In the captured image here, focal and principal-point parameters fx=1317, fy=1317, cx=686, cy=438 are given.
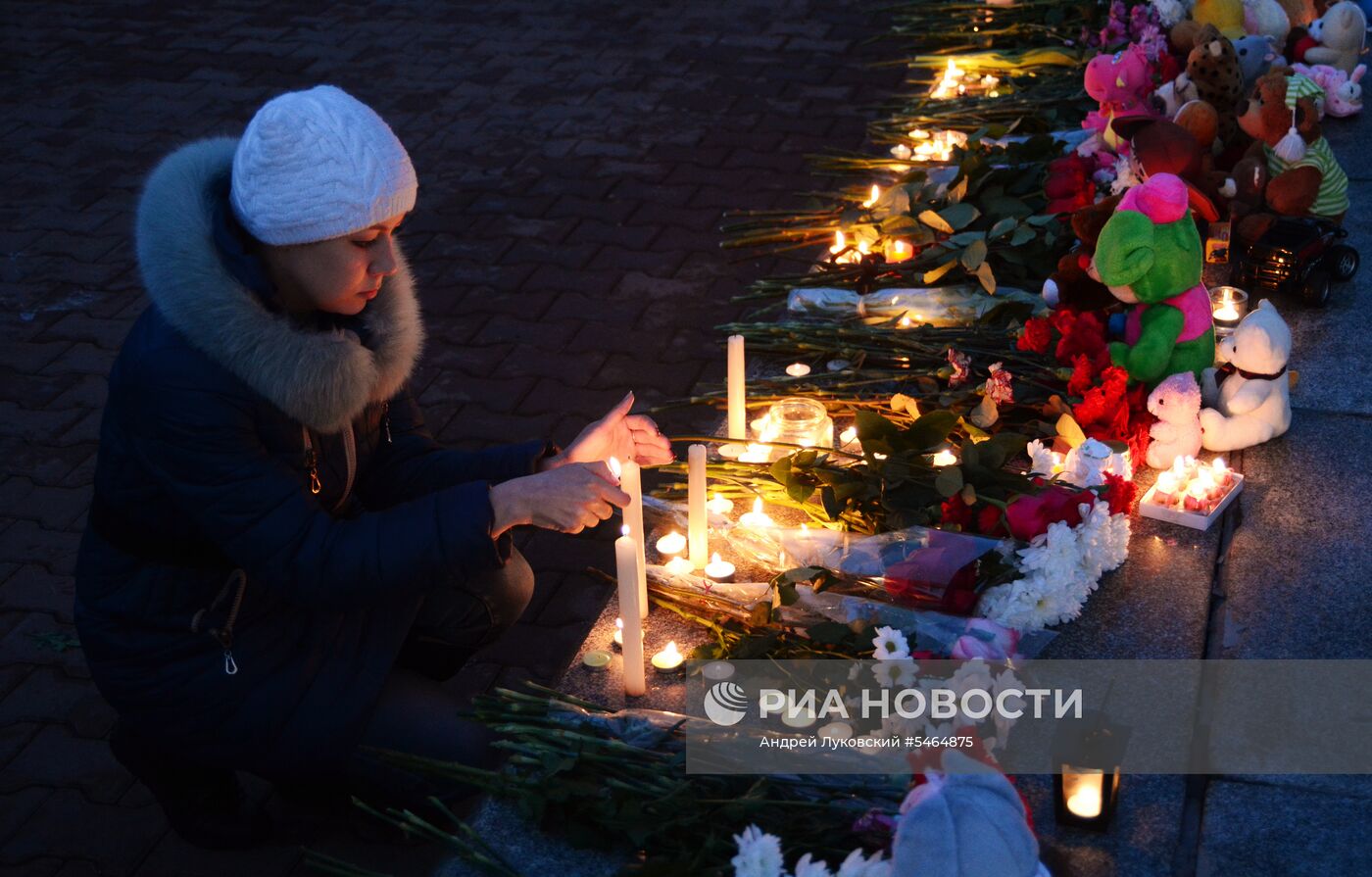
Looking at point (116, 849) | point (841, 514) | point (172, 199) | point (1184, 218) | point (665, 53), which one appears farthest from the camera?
point (665, 53)

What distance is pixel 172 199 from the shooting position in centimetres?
234

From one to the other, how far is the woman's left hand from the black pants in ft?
1.16

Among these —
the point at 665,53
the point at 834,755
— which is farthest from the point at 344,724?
the point at 665,53

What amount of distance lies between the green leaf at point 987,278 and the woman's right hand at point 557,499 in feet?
6.51

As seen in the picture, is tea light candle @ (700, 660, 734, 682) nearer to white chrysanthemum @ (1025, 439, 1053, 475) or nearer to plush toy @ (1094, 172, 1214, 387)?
white chrysanthemum @ (1025, 439, 1053, 475)

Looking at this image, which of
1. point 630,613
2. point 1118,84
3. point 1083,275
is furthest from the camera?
point 1118,84

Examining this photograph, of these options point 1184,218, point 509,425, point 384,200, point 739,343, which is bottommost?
point 509,425

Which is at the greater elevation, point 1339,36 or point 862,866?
point 1339,36

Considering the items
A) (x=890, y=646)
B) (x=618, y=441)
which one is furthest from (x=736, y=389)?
(x=890, y=646)

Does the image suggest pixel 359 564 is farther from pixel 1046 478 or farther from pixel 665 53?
pixel 665 53

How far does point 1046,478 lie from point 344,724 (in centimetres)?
168

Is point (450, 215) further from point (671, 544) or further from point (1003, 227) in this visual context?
point (671, 544)

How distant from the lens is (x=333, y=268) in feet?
7.90

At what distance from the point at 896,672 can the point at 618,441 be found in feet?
2.53
